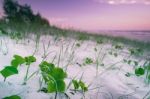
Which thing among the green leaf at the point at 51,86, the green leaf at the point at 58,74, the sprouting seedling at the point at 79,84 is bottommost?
the sprouting seedling at the point at 79,84

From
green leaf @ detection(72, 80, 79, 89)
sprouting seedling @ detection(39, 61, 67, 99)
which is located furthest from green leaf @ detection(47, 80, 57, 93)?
green leaf @ detection(72, 80, 79, 89)

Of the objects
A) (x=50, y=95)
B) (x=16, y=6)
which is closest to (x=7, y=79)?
(x=50, y=95)

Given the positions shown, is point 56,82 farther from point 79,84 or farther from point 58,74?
point 79,84

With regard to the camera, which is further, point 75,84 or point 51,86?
point 75,84

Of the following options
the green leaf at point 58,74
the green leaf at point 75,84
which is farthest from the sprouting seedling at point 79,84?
the green leaf at point 58,74

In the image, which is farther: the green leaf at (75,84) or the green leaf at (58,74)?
the green leaf at (75,84)

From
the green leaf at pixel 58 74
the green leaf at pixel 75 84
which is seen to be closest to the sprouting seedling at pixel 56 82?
the green leaf at pixel 58 74

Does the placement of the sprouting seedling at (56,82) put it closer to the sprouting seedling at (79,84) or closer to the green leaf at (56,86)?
the green leaf at (56,86)

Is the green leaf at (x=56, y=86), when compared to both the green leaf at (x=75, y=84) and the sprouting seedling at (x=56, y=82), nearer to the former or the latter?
the sprouting seedling at (x=56, y=82)

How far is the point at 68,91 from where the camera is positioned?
1.86 metres

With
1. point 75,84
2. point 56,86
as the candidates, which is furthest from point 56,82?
point 75,84

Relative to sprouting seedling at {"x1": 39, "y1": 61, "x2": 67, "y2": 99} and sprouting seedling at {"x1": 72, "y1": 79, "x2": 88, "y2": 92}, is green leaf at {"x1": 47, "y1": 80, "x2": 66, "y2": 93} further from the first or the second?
sprouting seedling at {"x1": 72, "y1": 79, "x2": 88, "y2": 92}

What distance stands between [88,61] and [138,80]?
0.59 metres

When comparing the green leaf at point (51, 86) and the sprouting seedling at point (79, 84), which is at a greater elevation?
the green leaf at point (51, 86)
